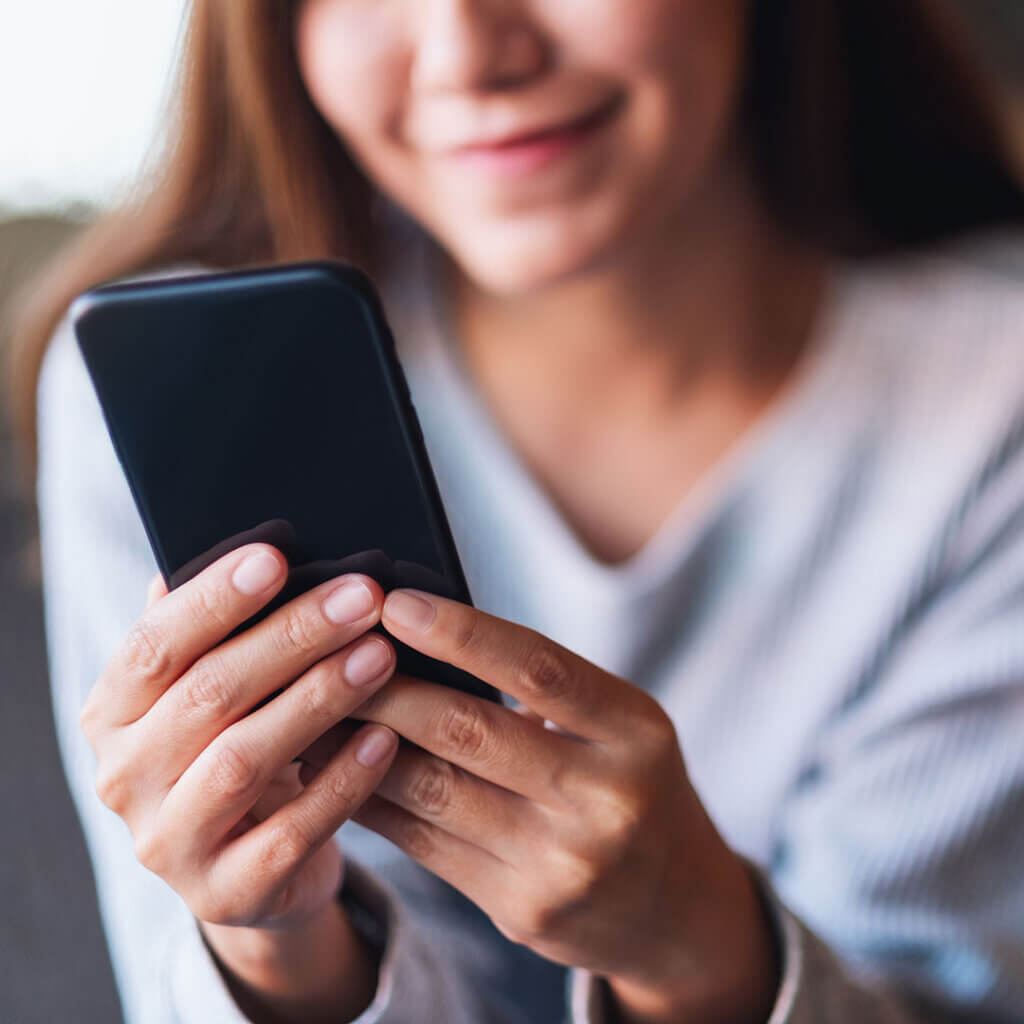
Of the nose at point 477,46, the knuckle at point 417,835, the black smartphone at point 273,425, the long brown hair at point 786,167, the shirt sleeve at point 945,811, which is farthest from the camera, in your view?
the long brown hair at point 786,167

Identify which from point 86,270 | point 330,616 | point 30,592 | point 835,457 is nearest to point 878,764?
point 835,457

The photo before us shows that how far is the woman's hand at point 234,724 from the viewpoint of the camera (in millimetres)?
446

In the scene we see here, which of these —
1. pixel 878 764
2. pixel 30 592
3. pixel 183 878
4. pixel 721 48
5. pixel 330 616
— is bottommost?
pixel 878 764

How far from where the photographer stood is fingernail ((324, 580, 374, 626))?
1.46 ft

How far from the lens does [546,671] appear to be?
460 mm

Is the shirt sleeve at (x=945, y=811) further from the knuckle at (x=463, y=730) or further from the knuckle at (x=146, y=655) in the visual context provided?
the knuckle at (x=146, y=655)

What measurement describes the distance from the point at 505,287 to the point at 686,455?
23cm

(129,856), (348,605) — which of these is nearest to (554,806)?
(348,605)

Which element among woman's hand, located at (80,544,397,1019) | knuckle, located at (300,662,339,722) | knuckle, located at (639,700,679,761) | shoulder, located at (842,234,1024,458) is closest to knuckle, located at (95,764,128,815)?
woman's hand, located at (80,544,397,1019)

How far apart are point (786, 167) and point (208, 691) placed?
2.31 feet

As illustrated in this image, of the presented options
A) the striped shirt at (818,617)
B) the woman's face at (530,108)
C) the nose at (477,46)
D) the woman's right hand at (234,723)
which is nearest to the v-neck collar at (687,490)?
the striped shirt at (818,617)

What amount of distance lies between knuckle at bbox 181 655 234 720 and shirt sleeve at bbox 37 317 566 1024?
0.71 feet

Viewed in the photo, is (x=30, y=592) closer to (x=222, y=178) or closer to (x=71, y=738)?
(x=71, y=738)

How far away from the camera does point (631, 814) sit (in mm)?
504
